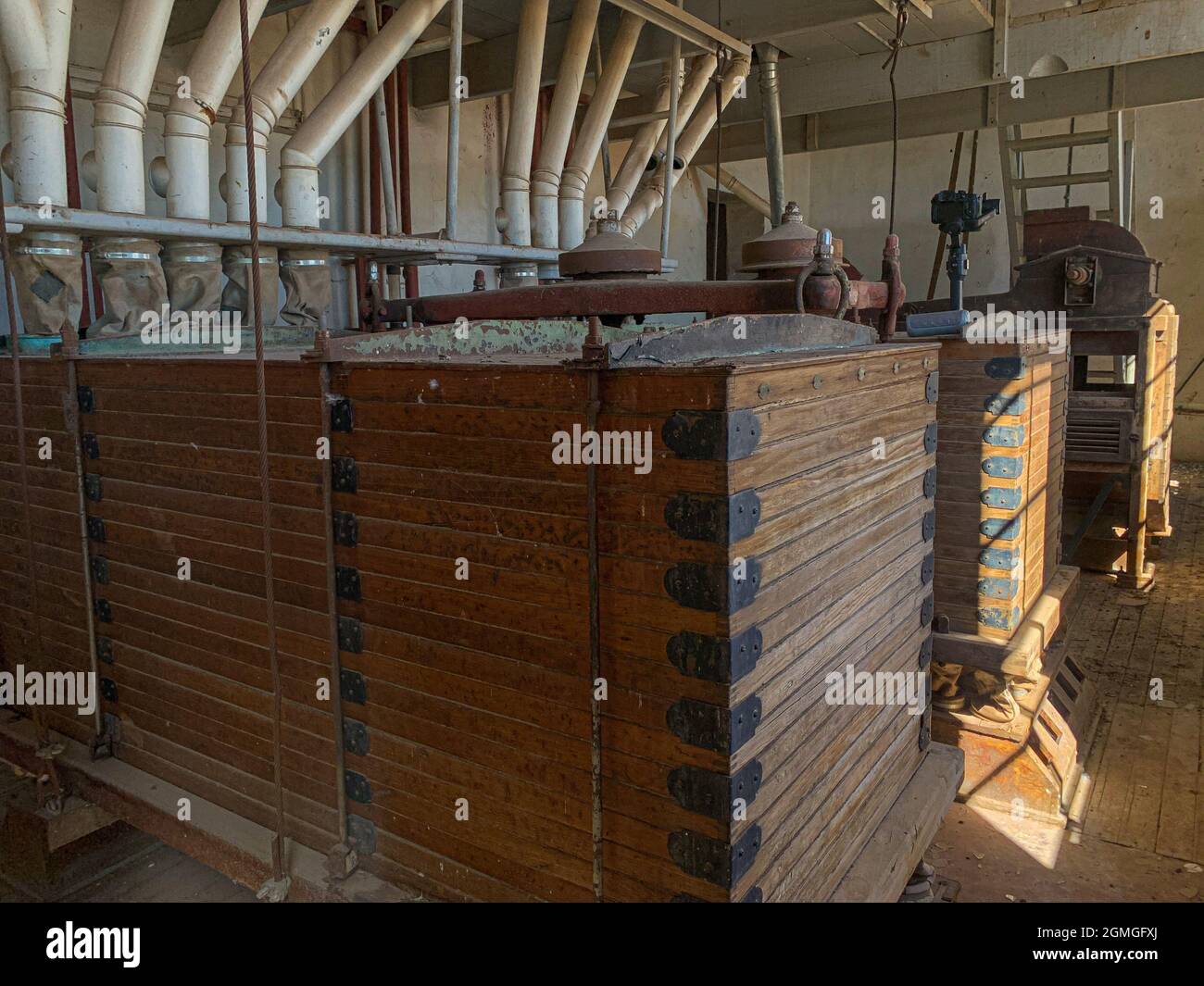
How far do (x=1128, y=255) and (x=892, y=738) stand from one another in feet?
16.3

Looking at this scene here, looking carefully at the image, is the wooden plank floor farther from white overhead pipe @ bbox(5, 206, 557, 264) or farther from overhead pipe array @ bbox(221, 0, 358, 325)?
overhead pipe array @ bbox(221, 0, 358, 325)

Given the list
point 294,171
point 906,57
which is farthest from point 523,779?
point 906,57

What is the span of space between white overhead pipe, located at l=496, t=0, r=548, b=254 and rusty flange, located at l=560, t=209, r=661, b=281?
1725 mm

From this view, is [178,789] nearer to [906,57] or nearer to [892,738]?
[892,738]

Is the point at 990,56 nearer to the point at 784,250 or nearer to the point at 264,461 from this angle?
the point at 784,250

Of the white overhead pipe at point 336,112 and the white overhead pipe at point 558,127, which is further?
the white overhead pipe at point 558,127

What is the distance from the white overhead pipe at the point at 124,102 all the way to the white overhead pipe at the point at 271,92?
0.44 m

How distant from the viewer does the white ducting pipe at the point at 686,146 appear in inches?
223

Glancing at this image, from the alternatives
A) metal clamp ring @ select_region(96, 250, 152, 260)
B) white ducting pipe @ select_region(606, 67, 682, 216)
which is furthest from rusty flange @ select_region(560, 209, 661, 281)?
white ducting pipe @ select_region(606, 67, 682, 216)

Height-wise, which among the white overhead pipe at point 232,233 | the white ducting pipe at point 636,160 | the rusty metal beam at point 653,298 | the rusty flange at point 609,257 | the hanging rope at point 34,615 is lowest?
the hanging rope at point 34,615

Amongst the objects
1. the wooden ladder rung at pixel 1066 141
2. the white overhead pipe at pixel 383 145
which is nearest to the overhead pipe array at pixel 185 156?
the white overhead pipe at pixel 383 145

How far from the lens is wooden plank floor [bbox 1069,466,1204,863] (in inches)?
141

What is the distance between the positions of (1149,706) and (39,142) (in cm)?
504

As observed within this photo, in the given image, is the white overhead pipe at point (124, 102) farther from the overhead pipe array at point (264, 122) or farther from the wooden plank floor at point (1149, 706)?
the wooden plank floor at point (1149, 706)
